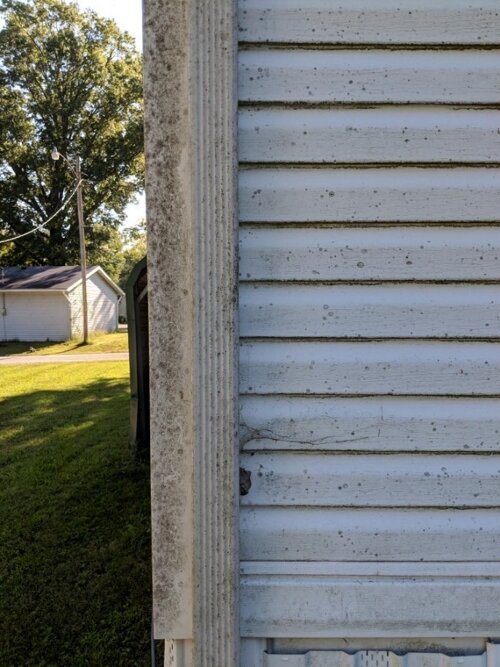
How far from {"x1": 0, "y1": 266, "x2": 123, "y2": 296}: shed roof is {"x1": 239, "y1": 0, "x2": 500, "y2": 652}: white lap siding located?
21681 mm

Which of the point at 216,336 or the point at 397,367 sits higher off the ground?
the point at 216,336

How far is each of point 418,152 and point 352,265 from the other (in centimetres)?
38

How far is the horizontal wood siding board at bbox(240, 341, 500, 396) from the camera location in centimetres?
153

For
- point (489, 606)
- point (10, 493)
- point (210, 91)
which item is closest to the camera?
point (210, 91)

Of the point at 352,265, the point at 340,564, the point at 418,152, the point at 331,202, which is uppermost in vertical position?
the point at 418,152

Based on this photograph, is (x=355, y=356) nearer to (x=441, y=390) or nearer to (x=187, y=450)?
(x=441, y=390)

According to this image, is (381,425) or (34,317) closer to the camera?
(381,425)

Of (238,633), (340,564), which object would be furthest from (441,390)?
(238,633)

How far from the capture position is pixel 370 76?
4.86 ft

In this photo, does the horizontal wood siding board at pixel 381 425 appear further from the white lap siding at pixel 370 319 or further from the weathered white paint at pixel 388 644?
the weathered white paint at pixel 388 644

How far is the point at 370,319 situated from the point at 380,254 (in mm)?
192

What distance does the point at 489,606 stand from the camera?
5.09 feet

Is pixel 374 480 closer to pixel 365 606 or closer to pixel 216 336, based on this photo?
pixel 365 606

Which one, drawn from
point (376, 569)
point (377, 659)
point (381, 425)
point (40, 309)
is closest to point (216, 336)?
point (381, 425)
